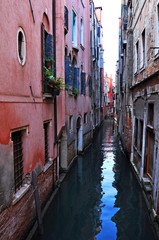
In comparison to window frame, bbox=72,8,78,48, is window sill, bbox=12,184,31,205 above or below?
below

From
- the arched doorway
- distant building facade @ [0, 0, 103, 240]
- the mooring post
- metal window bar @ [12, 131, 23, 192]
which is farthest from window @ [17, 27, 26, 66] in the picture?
the arched doorway

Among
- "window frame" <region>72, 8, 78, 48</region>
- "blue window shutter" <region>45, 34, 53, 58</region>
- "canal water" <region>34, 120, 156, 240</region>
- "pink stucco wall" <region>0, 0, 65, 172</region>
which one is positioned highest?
"window frame" <region>72, 8, 78, 48</region>

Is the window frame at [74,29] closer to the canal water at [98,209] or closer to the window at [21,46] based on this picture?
the canal water at [98,209]

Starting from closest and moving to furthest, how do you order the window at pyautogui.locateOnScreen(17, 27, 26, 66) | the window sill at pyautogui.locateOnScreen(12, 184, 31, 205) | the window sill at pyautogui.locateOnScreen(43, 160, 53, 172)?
the window sill at pyautogui.locateOnScreen(12, 184, 31, 205)
the window at pyautogui.locateOnScreen(17, 27, 26, 66)
the window sill at pyautogui.locateOnScreen(43, 160, 53, 172)

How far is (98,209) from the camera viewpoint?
6758 millimetres

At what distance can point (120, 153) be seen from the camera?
14664mm

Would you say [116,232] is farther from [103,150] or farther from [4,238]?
[103,150]

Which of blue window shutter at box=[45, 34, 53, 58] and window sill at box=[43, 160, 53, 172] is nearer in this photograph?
window sill at box=[43, 160, 53, 172]

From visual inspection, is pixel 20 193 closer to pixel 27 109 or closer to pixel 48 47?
pixel 27 109

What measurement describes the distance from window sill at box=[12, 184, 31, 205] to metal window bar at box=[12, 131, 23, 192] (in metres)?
0.11

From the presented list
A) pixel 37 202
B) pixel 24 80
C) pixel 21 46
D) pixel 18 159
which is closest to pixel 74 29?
pixel 21 46

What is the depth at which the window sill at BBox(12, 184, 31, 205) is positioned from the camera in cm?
433

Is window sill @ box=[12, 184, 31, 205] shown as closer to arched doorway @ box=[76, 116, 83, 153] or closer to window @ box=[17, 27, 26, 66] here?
window @ box=[17, 27, 26, 66]

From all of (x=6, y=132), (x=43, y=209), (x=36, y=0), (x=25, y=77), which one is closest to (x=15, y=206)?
(x=6, y=132)
